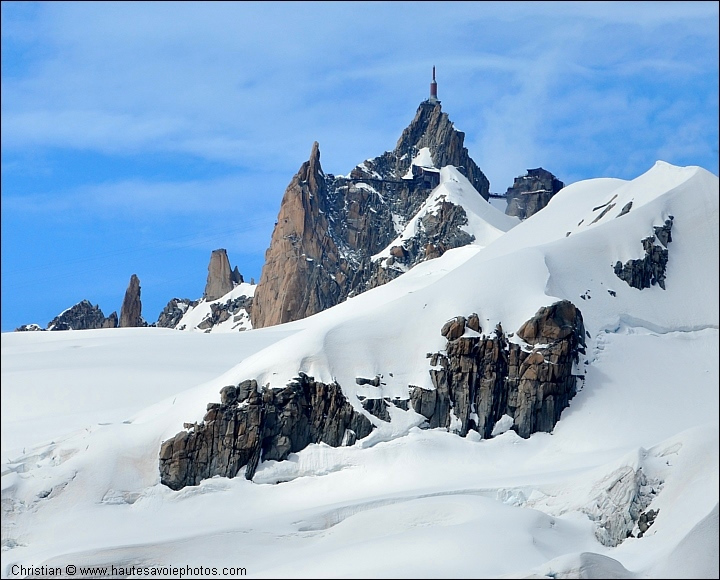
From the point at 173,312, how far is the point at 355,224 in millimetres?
37497

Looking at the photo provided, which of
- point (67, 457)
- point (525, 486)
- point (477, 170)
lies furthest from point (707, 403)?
point (477, 170)

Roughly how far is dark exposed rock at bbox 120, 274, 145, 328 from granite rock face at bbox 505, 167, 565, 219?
61.9m

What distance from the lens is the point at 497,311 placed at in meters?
76.4

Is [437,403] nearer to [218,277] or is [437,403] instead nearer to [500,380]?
[500,380]

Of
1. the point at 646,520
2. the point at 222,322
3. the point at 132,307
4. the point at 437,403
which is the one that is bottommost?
the point at 646,520

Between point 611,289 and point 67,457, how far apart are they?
1703 inches

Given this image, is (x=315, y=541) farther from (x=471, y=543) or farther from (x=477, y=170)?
(x=477, y=170)

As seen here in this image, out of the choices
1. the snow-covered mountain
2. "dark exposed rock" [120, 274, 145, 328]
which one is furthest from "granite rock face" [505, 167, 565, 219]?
the snow-covered mountain

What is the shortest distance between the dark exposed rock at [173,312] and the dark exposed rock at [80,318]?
11941mm

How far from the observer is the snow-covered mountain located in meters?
51.1

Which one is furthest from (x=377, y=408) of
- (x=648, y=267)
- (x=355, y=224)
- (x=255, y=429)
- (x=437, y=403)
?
(x=355, y=224)

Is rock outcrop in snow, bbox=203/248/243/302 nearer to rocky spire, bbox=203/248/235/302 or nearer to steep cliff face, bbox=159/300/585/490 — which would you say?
rocky spire, bbox=203/248/235/302

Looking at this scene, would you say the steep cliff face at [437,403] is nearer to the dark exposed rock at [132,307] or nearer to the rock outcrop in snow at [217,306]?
the rock outcrop in snow at [217,306]

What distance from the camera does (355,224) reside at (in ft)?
559
